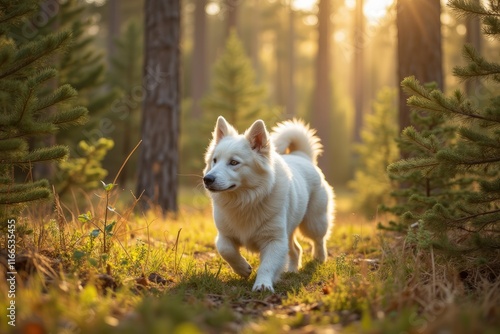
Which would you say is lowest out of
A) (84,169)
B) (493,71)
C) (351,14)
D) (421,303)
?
(421,303)

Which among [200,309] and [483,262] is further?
[483,262]

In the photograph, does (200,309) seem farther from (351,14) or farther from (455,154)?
(351,14)

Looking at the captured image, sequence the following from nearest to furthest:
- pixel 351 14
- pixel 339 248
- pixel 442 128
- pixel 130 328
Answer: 1. pixel 130 328
2. pixel 442 128
3. pixel 339 248
4. pixel 351 14

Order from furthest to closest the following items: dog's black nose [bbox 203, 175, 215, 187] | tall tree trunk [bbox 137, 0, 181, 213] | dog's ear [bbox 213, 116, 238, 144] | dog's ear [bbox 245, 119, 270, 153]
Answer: tall tree trunk [bbox 137, 0, 181, 213], dog's ear [bbox 213, 116, 238, 144], dog's ear [bbox 245, 119, 270, 153], dog's black nose [bbox 203, 175, 215, 187]

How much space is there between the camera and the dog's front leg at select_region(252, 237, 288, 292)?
4324 millimetres

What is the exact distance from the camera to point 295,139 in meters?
6.42

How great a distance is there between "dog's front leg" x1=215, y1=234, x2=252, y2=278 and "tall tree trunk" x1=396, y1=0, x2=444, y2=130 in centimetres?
356

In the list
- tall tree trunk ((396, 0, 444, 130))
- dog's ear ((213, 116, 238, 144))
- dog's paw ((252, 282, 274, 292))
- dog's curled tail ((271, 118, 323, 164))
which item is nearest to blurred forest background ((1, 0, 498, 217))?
tall tree trunk ((396, 0, 444, 130))

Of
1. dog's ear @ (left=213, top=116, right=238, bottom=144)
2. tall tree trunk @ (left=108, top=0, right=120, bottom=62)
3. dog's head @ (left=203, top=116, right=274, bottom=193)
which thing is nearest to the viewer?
dog's head @ (left=203, top=116, right=274, bottom=193)

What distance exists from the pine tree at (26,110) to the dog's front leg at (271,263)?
1.95 meters

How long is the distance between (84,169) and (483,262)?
6.14 metres

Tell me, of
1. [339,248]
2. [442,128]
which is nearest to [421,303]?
[442,128]

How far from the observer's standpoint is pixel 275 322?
2611 mm

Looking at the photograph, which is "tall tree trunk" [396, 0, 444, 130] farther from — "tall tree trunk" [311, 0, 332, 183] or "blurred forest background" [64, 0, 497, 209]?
"tall tree trunk" [311, 0, 332, 183]
